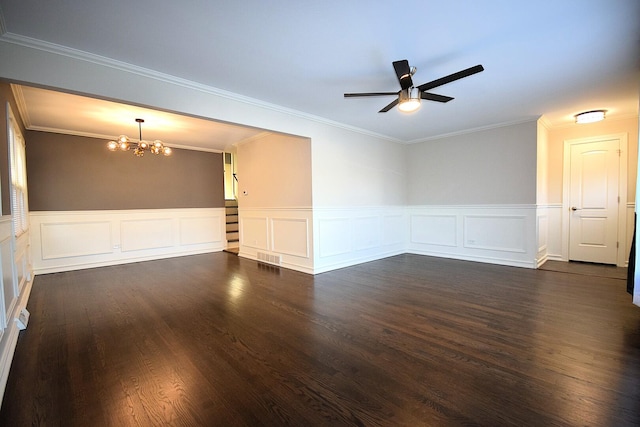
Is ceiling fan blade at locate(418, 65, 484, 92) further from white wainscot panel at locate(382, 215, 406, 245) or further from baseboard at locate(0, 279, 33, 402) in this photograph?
baseboard at locate(0, 279, 33, 402)

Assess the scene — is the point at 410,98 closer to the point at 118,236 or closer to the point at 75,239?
the point at 118,236

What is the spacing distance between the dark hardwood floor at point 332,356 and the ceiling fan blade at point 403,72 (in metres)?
2.31

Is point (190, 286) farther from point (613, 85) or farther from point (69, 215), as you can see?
point (613, 85)

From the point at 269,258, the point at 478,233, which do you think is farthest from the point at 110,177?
the point at 478,233

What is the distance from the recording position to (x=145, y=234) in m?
5.98

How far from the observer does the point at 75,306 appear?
10.6 feet

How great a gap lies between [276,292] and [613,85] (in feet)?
16.1

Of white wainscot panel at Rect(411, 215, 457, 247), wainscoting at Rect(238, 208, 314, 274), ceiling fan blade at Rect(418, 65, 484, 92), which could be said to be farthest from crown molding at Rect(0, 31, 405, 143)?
white wainscot panel at Rect(411, 215, 457, 247)

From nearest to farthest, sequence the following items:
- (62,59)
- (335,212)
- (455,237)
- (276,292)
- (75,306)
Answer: (62,59) → (75,306) → (276,292) → (335,212) → (455,237)

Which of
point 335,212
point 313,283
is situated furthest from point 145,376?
point 335,212

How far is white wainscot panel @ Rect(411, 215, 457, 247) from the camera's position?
5.72m

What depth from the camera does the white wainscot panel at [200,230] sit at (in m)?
6.59

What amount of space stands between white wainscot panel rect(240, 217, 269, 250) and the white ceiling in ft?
8.66

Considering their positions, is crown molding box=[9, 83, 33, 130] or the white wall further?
crown molding box=[9, 83, 33, 130]
